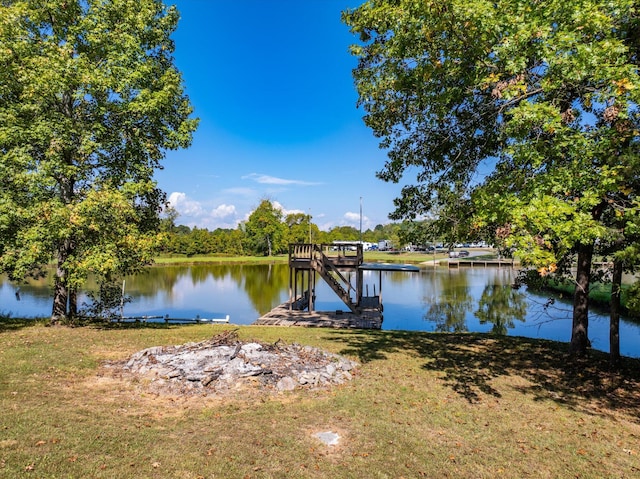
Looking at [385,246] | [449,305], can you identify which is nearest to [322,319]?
[449,305]

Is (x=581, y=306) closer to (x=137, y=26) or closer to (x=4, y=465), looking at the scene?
(x=4, y=465)

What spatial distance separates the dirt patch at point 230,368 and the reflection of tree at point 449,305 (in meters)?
13.9

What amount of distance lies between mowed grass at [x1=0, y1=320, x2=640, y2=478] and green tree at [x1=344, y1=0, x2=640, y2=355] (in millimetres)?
3094

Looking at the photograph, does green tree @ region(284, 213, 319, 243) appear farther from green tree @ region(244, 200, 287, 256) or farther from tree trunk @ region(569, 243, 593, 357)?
tree trunk @ region(569, 243, 593, 357)

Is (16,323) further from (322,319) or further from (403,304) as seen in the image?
(403,304)

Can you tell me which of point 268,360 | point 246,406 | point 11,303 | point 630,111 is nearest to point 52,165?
point 268,360

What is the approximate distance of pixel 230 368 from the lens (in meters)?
8.84

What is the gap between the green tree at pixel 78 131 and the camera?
39.7 feet

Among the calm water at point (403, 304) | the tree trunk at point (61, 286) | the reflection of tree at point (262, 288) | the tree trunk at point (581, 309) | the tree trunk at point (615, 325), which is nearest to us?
the tree trunk at point (615, 325)

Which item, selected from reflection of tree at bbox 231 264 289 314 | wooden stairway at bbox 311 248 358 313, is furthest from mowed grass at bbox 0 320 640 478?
reflection of tree at bbox 231 264 289 314

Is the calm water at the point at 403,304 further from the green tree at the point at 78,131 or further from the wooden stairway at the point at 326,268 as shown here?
the green tree at the point at 78,131

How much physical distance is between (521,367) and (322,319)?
1109 centimetres

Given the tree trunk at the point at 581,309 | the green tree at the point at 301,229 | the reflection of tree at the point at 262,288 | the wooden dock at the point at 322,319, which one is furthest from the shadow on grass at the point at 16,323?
the green tree at the point at 301,229

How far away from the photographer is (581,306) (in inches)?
410
